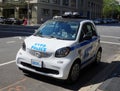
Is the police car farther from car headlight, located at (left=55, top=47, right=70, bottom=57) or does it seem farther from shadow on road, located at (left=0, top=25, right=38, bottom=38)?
shadow on road, located at (left=0, top=25, right=38, bottom=38)

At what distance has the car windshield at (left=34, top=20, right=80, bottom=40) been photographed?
287 inches

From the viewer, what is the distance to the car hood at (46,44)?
257 inches

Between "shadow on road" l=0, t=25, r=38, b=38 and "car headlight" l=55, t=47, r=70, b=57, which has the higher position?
"car headlight" l=55, t=47, r=70, b=57

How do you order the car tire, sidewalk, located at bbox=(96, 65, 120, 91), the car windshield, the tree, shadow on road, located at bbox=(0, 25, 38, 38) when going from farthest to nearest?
the tree
shadow on road, located at bbox=(0, 25, 38, 38)
the car windshield
the car tire
sidewalk, located at bbox=(96, 65, 120, 91)

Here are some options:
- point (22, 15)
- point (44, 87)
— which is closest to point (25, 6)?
point (22, 15)

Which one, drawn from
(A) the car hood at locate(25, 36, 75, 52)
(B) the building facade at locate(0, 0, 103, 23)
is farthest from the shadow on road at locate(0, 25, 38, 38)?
(B) the building facade at locate(0, 0, 103, 23)

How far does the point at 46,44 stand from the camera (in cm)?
668

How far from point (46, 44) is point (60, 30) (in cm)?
101

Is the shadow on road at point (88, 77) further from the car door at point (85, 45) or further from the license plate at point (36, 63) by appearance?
the license plate at point (36, 63)

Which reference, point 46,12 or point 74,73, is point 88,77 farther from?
point 46,12

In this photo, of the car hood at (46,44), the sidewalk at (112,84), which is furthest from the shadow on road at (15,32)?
the sidewalk at (112,84)

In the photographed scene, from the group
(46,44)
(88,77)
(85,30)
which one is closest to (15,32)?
(85,30)

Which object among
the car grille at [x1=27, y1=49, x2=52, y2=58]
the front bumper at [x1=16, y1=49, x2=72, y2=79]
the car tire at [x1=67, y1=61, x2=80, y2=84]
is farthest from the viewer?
the car tire at [x1=67, y1=61, x2=80, y2=84]

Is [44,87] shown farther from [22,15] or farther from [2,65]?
[22,15]
